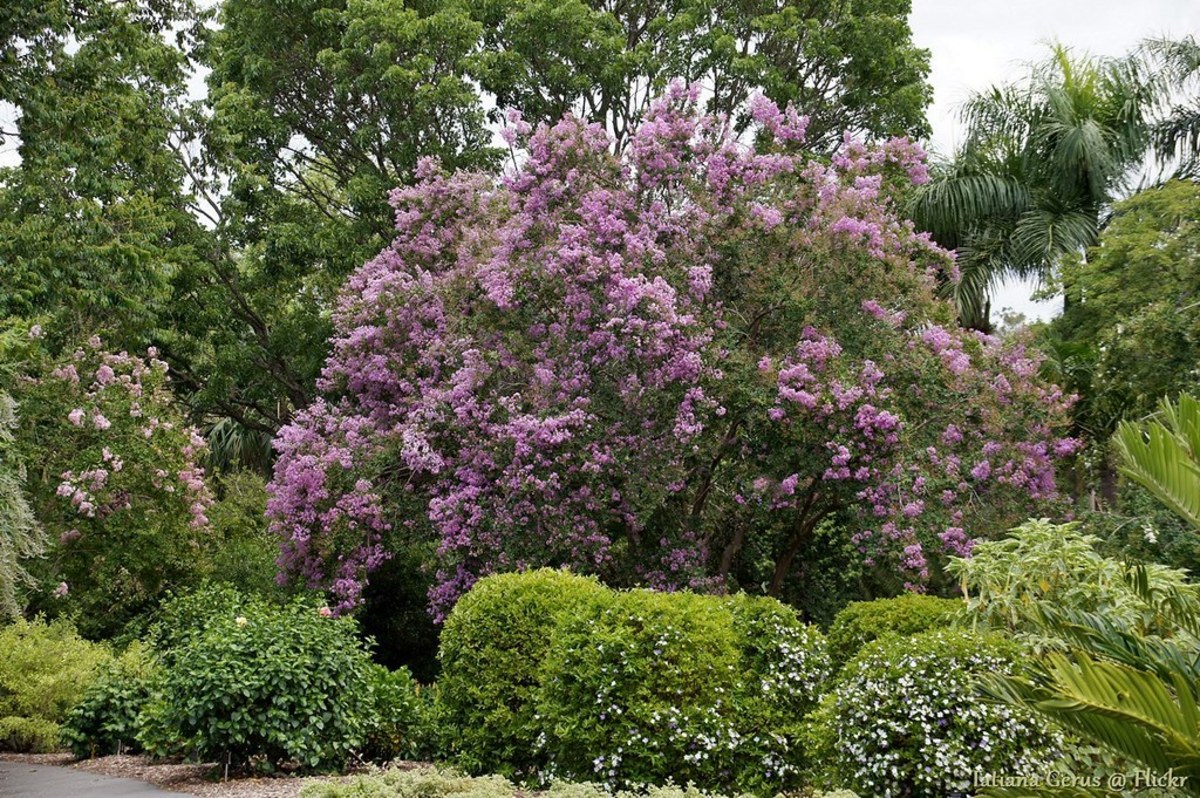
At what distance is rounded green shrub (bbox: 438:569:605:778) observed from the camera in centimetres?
751

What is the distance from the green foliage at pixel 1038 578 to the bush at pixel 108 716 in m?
6.76

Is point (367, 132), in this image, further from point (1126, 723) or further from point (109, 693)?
point (1126, 723)

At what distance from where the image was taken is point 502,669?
24.9 feet

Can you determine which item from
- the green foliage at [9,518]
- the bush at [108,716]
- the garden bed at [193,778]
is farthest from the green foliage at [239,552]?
the garden bed at [193,778]

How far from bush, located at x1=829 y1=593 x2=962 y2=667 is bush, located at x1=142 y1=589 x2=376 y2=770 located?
11.6 ft

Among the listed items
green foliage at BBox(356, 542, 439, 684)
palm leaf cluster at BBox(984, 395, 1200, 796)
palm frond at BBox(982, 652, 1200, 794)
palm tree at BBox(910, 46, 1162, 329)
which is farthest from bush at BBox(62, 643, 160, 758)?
palm tree at BBox(910, 46, 1162, 329)

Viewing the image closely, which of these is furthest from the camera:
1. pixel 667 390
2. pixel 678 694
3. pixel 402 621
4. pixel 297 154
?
pixel 297 154

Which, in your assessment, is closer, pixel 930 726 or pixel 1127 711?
pixel 1127 711

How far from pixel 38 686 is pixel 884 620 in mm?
7865

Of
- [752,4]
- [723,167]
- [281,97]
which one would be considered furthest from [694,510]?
[281,97]

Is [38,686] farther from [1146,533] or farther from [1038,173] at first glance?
[1038,173]

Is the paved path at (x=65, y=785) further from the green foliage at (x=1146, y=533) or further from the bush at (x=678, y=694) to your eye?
the green foliage at (x=1146, y=533)

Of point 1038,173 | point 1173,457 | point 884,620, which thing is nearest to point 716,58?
point 1038,173

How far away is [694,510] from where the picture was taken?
12242mm
